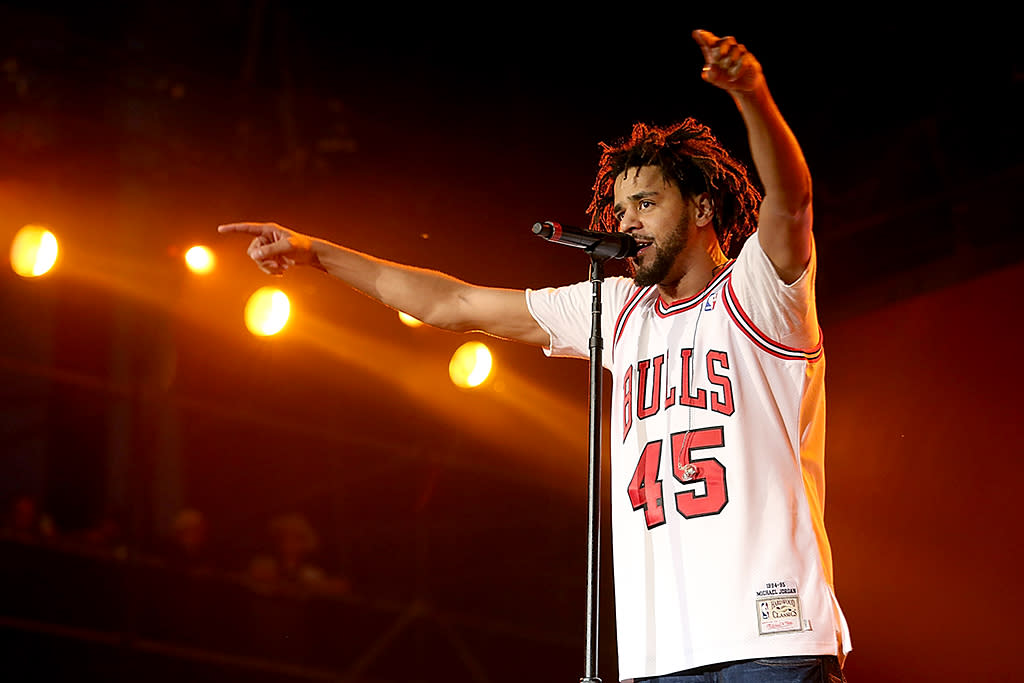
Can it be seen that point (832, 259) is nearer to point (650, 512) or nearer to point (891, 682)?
point (891, 682)

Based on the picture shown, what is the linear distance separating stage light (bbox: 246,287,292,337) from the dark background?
0.08 metres

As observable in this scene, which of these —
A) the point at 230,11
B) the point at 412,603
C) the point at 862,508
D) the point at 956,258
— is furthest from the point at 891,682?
the point at 230,11

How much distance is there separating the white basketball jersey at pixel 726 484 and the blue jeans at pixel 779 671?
0.07 ft

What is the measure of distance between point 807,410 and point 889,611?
3.10 meters

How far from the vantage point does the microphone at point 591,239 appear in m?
2.39

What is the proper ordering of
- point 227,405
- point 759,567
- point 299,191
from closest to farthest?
point 759,567 < point 299,191 < point 227,405

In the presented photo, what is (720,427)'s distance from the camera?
7.55 feet

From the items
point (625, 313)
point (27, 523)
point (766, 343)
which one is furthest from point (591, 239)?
point (27, 523)

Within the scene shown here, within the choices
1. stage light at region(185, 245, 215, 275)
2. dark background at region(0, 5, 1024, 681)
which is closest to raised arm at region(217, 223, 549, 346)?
dark background at region(0, 5, 1024, 681)

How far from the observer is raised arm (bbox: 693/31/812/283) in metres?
1.99

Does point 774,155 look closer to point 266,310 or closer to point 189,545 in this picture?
point 266,310

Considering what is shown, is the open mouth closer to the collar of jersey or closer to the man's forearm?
the collar of jersey

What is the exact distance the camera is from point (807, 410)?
2.36 meters

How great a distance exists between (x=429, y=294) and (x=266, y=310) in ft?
10.4
